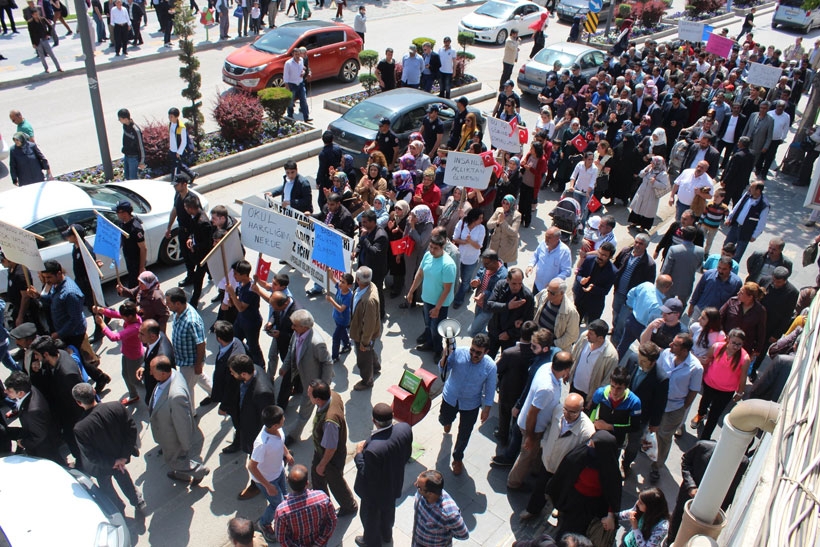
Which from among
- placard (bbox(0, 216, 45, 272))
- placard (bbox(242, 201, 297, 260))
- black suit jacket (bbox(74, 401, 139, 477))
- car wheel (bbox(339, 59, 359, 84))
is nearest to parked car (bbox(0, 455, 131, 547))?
black suit jacket (bbox(74, 401, 139, 477))

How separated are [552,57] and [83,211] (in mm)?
14746

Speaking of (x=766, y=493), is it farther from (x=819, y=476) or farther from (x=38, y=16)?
(x=38, y=16)

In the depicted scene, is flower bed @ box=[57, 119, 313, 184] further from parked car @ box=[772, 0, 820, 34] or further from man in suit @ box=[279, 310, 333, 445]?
parked car @ box=[772, 0, 820, 34]

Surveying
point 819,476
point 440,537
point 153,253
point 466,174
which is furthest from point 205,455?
point 819,476

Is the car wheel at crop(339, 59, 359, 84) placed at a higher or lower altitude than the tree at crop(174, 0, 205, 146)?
lower

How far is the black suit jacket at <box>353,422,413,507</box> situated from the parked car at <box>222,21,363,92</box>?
13.9m

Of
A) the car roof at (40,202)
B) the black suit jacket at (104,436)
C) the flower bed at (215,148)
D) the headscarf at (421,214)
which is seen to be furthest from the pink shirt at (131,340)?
the flower bed at (215,148)

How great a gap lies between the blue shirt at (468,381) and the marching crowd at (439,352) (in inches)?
0.9

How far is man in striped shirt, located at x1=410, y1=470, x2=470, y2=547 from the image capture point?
5184 millimetres

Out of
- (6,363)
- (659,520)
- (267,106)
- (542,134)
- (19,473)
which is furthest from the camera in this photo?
(267,106)

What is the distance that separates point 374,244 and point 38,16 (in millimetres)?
14753

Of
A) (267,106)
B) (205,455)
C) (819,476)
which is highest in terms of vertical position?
(819,476)

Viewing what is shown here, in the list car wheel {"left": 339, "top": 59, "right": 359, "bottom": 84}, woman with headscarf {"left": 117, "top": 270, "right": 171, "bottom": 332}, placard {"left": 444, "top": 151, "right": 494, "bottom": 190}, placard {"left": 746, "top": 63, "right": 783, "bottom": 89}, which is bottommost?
car wheel {"left": 339, "top": 59, "right": 359, "bottom": 84}

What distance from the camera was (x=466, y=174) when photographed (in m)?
10.8
